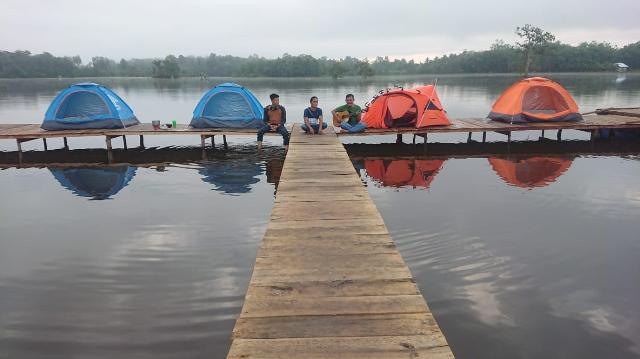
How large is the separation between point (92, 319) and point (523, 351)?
5.49 metres

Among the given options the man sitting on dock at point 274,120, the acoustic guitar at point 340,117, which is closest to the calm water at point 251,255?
the man sitting on dock at point 274,120

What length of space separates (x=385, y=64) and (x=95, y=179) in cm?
19332

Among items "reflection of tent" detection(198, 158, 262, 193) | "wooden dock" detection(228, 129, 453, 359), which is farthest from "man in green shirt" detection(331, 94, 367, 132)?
"wooden dock" detection(228, 129, 453, 359)

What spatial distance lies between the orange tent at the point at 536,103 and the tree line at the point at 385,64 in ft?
386

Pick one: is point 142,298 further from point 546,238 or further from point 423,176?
point 423,176

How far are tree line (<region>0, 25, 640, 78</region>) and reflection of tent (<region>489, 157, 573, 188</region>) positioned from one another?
4803 inches

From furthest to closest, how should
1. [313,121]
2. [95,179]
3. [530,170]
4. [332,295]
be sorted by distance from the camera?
1. [313,121]
2. [530,170]
3. [95,179]
4. [332,295]

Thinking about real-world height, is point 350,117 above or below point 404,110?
below

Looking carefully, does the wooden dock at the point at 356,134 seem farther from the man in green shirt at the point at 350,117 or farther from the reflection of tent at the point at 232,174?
the reflection of tent at the point at 232,174

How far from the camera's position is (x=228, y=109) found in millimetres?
17531

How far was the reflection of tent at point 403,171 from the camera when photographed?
1234cm

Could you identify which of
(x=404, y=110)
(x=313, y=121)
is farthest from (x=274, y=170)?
(x=404, y=110)

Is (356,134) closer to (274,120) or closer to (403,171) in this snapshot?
(403,171)

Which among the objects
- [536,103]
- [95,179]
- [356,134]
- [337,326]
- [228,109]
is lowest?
[95,179]
